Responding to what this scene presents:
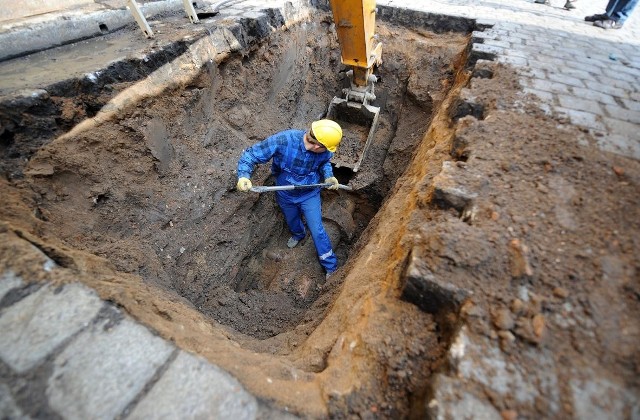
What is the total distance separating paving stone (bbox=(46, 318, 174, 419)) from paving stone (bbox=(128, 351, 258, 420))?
0.24ft

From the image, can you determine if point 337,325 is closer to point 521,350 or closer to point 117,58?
point 521,350

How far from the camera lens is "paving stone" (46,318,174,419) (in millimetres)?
1231

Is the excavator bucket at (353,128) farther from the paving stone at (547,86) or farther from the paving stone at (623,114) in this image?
the paving stone at (623,114)

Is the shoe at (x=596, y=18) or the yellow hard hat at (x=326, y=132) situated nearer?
the yellow hard hat at (x=326, y=132)

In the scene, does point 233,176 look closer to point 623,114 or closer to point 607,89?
point 623,114

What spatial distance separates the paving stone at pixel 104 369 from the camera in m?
1.23

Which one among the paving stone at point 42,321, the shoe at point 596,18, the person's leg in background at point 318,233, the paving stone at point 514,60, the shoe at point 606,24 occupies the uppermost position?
the paving stone at point 42,321

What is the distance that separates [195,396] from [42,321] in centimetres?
80

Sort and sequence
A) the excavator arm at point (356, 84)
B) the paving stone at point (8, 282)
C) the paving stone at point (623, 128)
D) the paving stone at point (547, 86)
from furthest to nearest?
1. the excavator arm at point (356, 84)
2. the paving stone at point (547, 86)
3. the paving stone at point (623, 128)
4. the paving stone at point (8, 282)

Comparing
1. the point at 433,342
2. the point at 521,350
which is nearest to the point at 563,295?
the point at 521,350

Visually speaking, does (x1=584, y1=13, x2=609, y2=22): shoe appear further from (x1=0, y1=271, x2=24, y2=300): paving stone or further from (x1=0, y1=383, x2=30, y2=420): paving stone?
(x1=0, y1=383, x2=30, y2=420): paving stone

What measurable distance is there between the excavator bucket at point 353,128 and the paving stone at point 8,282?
12.3 ft

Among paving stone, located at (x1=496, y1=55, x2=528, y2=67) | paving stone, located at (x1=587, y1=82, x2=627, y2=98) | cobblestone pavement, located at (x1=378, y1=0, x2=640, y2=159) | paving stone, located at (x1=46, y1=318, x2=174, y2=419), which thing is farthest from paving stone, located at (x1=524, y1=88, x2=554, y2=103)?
paving stone, located at (x1=46, y1=318, x2=174, y2=419)

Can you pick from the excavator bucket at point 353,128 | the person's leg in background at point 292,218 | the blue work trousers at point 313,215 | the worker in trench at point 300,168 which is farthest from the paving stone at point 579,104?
the person's leg in background at point 292,218
